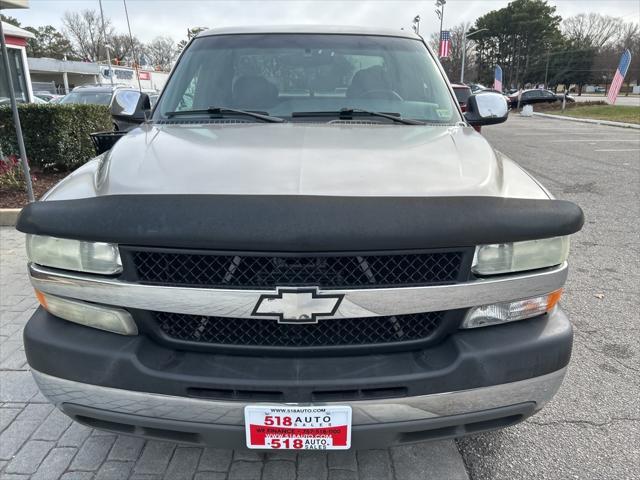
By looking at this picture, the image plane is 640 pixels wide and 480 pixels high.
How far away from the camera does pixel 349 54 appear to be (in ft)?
10.4

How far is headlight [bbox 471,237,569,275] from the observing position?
1.74m

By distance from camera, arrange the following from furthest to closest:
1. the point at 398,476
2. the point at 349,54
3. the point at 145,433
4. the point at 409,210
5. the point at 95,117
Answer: the point at 95,117 → the point at 349,54 → the point at 398,476 → the point at 145,433 → the point at 409,210

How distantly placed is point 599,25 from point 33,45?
295ft

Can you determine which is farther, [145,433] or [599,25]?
[599,25]

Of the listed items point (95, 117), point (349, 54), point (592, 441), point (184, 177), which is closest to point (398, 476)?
point (592, 441)

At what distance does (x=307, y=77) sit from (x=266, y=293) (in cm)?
182

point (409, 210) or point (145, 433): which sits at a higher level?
point (409, 210)

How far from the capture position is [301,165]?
1.93m

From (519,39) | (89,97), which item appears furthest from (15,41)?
(519,39)

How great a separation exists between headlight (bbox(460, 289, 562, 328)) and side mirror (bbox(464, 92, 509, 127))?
178 centimetres

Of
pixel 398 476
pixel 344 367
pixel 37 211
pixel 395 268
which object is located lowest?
pixel 398 476

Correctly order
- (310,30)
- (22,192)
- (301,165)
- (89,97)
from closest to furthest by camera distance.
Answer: (301,165)
(310,30)
(22,192)
(89,97)

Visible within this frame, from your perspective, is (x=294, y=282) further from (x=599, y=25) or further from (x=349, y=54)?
(x=599, y=25)

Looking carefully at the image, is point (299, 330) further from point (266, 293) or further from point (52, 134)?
point (52, 134)
